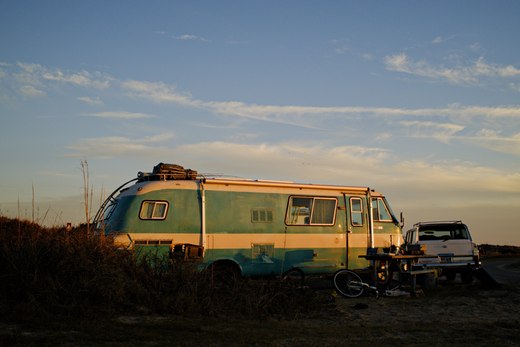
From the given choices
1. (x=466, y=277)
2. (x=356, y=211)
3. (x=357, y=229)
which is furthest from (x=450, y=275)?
(x=356, y=211)

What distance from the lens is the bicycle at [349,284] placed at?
14976mm

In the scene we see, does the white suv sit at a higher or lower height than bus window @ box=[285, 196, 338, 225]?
lower

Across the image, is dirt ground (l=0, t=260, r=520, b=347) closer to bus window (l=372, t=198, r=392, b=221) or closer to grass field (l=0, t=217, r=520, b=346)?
grass field (l=0, t=217, r=520, b=346)

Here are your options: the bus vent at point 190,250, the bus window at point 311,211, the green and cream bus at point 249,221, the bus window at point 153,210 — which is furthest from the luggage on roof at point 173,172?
the bus window at point 311,211

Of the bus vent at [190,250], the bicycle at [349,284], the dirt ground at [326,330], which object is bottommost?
the dirt ground at [326,330]

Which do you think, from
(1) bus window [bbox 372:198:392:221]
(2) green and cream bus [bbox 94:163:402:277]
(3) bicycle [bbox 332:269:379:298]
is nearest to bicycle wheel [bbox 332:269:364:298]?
(3) bicycle [bbox 332:269:379:298]

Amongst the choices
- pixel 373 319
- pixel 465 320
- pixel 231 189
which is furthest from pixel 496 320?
pixel 231 189

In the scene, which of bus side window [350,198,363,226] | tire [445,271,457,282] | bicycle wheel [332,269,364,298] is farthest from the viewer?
tire [445,271,457,282]

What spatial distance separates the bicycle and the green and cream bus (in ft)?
3.33

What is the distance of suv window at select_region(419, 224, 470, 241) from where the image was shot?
64.3 ft

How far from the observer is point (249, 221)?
1546cm

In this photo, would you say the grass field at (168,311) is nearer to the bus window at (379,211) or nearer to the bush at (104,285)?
the bush at (104,285)

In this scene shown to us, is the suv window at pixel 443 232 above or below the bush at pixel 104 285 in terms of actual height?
above

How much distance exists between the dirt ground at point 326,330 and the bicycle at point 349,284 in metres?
1.52
